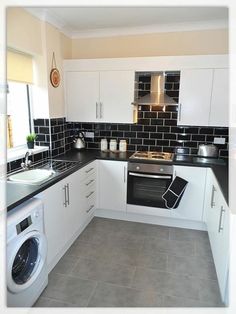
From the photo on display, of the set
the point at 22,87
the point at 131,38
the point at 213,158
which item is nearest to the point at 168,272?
the point at 213,158

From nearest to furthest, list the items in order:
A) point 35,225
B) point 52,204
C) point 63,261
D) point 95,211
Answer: point 35,225, point 52,204, point 63,261, point 95,211

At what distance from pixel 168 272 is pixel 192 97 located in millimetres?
1836

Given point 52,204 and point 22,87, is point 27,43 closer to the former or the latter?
point 22,87

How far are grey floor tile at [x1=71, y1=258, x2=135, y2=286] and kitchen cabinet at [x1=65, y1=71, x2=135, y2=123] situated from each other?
1.63 metres

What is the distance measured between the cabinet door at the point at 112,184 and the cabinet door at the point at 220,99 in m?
1.15

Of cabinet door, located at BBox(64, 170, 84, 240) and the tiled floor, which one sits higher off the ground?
cabinet door, located at BBox(64, 170, 84, 240)

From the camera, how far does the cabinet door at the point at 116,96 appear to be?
277cm

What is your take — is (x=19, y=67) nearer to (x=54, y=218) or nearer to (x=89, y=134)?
(x=89, y=134)

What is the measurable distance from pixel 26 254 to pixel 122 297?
2.56 ft

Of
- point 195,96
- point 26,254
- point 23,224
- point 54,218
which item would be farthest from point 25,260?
point 195,96

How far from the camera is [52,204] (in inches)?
75.5

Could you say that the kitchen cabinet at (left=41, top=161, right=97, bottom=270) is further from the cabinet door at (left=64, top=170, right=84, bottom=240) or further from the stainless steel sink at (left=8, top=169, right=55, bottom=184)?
the stainless steel sink at (left=8, top=169, right=55, bottom=184)

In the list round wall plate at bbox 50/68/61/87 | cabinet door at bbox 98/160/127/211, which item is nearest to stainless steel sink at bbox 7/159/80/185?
cabinet door at bbox 98/160/127/211

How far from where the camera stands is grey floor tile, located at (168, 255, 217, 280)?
79.7 inches
